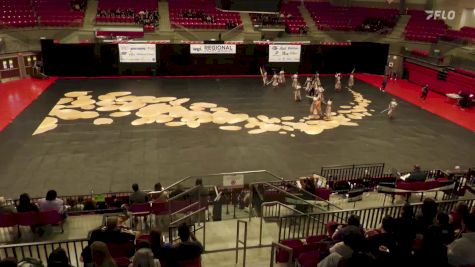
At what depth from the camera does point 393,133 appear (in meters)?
17.5

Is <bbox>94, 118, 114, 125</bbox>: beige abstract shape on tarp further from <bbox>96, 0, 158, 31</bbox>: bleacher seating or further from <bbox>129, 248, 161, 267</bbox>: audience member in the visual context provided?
<bbox>129, 248, 161, 267</bbox>: audience member

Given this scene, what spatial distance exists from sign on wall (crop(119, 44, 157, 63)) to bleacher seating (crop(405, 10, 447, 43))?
19.4 meters

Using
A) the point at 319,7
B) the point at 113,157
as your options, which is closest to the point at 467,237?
the point at 113,157

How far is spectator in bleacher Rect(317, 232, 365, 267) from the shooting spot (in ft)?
18.1

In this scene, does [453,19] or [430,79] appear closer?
[430,79]

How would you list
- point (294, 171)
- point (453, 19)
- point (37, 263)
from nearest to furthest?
1. point (37, 263)
2. point (294, 171)
3. point (453, 19)

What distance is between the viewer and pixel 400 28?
32.4 meters

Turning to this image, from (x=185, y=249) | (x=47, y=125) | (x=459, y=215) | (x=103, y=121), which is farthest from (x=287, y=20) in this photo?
(x=185, y=249)

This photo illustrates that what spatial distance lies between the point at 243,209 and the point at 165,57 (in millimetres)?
17684

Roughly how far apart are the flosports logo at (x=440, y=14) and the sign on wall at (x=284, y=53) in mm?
14267

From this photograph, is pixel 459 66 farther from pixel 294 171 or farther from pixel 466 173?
pixel 294 171

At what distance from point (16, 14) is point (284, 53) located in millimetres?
17782

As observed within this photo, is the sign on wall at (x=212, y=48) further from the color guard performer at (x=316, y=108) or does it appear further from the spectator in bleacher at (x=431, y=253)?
the spectator in bleacher at (x=431, y=253)

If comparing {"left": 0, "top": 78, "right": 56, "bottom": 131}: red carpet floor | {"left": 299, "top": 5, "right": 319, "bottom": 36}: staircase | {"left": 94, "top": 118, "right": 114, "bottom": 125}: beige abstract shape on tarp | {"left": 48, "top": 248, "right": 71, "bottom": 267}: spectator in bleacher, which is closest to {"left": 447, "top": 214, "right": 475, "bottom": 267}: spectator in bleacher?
{"left": 48, "top": 248, "right": 71, "bottom": 267}: spectator in bleacher
